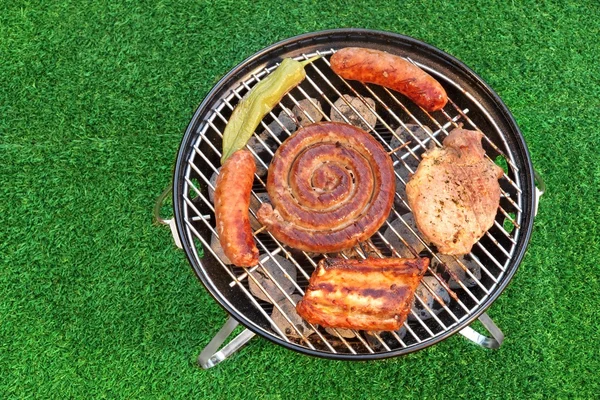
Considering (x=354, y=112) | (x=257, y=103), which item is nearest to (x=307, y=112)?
(x=354, y=112)

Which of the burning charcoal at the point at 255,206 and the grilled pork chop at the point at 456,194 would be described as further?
the burning charcoal at the point at 255,206

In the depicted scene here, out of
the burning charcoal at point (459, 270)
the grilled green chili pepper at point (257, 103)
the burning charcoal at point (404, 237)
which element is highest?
the grilled green chili pepper at point (257, 103)

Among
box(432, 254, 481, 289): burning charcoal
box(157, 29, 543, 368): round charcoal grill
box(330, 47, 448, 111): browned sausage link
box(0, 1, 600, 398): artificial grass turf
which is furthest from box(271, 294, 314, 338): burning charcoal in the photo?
box(330, 47, 448, 111): browned sausage link

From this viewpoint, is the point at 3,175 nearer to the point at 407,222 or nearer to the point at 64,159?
the point at 64,159

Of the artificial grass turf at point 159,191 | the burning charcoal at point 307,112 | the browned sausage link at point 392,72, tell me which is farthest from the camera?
the artificial grass turf at point 159,191

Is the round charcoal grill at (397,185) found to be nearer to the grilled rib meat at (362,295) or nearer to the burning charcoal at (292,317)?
the burning charcoal at (292,317)

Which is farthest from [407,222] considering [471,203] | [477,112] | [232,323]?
[232,323]

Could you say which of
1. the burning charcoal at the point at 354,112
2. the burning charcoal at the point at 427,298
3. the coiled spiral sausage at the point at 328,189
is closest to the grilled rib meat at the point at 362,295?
the coiled spiral sausage at the point at 328,189

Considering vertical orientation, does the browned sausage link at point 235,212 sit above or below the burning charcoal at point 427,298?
above
